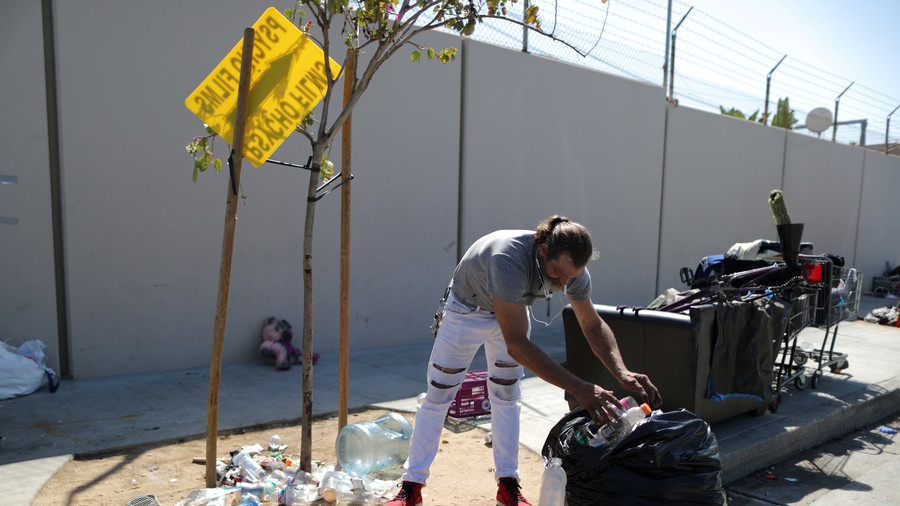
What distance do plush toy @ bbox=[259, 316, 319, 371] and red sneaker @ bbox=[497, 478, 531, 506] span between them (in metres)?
3.37

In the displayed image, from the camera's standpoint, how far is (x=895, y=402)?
5824 mm

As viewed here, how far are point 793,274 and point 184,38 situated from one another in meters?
5.72

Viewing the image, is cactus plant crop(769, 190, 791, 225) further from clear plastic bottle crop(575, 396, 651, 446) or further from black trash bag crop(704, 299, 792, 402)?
clear plastic bottle crop(575, 396, 651, 446)

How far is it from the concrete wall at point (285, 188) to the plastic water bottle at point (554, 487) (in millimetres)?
4203

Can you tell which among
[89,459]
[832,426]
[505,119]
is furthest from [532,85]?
[89,459]

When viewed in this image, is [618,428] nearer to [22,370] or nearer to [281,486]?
[281,486]

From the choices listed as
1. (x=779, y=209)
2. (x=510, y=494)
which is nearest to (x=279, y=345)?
(x=510, y=494)

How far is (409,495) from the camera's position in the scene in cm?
300

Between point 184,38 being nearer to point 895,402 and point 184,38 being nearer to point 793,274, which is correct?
point 793,274

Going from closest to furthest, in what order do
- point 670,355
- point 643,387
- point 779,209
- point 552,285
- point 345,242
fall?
point 643,387, point 552,285, point 345,242, point 670,355, point 779,209

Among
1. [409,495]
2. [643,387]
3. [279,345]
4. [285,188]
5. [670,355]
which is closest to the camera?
[643,387]

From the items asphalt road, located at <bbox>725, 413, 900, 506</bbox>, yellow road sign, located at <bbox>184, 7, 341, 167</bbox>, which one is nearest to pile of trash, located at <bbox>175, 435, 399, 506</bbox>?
yellow road sign, located at <bbox>184, 7, 341, 167</bbox>

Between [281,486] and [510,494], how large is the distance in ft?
4.01

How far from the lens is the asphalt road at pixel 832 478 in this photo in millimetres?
3777
